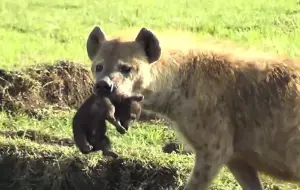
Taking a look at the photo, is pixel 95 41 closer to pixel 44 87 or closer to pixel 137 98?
pixel 137 98

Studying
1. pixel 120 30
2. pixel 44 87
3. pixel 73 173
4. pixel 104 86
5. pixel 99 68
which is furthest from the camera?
pixel 120 30

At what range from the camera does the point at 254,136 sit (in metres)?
5.20

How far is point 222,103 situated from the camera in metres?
5.14

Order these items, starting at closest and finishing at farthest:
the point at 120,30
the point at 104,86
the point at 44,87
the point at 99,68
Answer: the point at 104,86 < the point at 99,68 < the point at 44,87 < the point at 120,30

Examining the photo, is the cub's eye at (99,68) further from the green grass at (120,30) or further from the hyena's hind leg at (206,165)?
the green grass at (120,30)

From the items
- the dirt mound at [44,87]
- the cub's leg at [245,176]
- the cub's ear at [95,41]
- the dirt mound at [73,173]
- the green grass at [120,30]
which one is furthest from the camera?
the dirt mound at [44,87]

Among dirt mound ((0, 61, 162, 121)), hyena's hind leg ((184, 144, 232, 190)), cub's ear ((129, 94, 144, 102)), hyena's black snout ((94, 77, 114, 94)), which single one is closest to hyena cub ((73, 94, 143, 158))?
cub's ear ((129, 94, 144, 102))

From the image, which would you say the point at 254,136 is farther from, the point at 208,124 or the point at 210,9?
the point at 210,9

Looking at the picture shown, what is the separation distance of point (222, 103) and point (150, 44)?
23.4 inches

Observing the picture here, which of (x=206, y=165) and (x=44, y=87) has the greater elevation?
(x=206, y=165)

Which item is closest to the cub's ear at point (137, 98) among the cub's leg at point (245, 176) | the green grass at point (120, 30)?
the cub's leg at point (245, 176)

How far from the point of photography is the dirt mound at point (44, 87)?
784cm

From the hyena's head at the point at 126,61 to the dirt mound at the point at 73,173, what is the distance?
1.21 metres

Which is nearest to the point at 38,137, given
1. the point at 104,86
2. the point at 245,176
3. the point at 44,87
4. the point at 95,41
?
the point at 44,87
